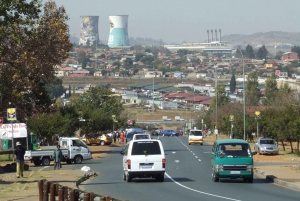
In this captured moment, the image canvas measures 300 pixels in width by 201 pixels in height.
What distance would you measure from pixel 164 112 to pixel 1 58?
13127 cm

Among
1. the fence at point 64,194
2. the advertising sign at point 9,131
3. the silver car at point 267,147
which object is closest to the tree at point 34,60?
the advertising sign at point 9,131

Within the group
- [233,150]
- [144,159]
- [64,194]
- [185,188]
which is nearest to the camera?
[64,194]

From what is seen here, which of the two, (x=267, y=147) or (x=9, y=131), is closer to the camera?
(x=9, y=131)

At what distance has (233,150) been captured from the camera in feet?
99.5

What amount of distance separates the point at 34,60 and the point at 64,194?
31.3m

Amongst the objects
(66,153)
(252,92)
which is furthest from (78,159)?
(252,92)

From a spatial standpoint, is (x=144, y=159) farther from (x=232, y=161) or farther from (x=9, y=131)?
(x=9, y=131)

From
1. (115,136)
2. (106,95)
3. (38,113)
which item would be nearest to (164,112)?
(106,95)

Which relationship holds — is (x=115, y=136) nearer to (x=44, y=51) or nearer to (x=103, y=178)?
(x=44, y=51)

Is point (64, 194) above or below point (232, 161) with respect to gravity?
above

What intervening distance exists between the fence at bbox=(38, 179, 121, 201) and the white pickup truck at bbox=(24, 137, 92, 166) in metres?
22.8

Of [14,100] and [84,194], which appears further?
[14,100]

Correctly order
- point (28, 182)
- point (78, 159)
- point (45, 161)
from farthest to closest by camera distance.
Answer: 1. point (78, 159)
2. point (45, 161)
3. point (28, 182)

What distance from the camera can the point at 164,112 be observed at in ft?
582
